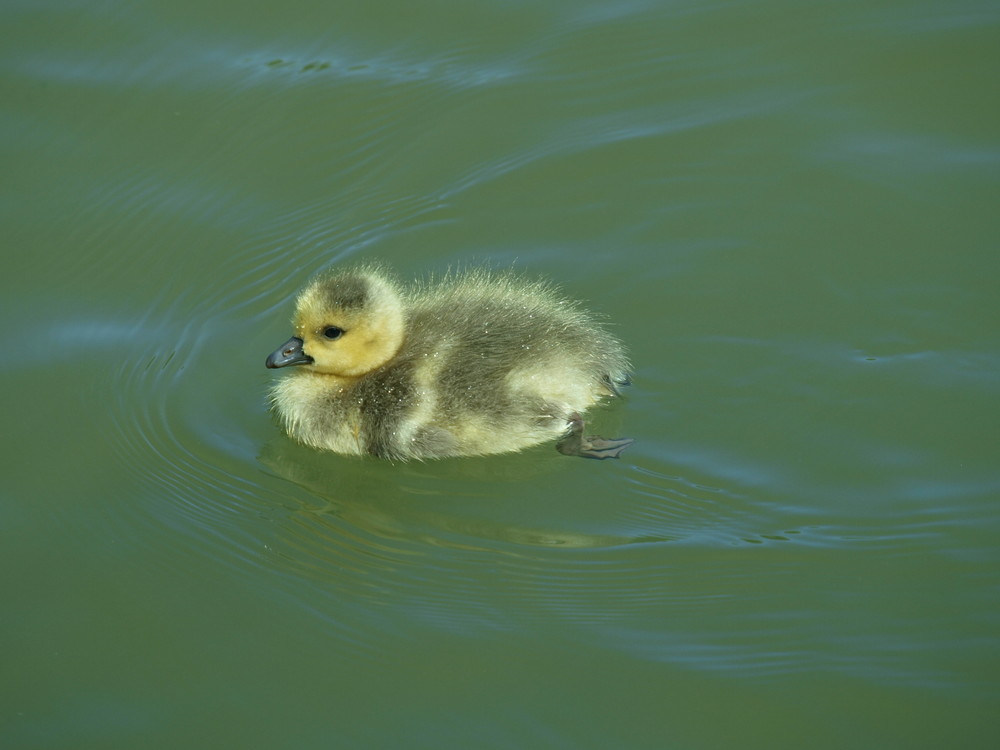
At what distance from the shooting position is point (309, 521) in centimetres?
357

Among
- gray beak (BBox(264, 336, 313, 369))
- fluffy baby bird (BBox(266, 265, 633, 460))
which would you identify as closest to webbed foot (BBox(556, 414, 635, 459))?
fluffy baby bird (BBox(266, 265, 633, 460))

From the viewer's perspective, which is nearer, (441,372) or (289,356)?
(441,372)

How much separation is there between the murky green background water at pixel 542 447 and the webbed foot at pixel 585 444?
2.1 inches

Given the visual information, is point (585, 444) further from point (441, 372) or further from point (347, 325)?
point (347, 325)

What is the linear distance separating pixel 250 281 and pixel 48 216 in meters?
0.95

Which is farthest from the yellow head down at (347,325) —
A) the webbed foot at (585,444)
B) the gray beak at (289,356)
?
the webbed foot at (585,444)

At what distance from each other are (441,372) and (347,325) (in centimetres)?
32

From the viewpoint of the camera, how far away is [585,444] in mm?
3715

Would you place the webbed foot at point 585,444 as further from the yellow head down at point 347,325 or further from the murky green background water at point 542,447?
the yellow head down at point 347,325

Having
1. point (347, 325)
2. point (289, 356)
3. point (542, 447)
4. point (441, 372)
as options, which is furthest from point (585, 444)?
point (289, 356)

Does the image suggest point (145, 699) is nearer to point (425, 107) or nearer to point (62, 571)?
point (62, 571)

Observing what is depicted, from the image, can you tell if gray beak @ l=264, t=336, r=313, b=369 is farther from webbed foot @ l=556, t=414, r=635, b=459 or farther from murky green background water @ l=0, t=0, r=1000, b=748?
webbed foot @ l=556, t=414, r=635, b=459

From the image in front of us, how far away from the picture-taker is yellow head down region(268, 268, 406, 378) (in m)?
3.78

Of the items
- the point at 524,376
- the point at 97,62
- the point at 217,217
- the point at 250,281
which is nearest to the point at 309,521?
the point at 524,376
